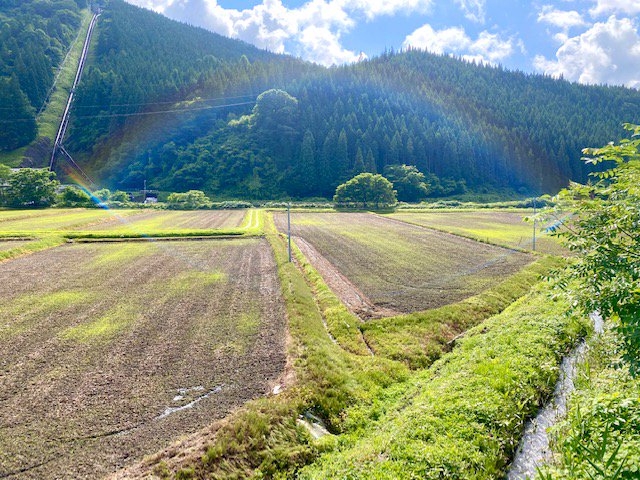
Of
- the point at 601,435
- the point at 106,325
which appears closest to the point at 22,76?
the point at 106,325

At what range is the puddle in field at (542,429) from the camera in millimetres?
7125

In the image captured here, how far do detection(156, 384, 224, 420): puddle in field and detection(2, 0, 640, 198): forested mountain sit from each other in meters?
117

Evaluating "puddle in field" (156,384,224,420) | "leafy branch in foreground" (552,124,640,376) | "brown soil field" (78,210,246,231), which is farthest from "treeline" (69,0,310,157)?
"leafy branch in foreground" (552,124,640,376)

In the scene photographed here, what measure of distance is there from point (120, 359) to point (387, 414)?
9199 mm

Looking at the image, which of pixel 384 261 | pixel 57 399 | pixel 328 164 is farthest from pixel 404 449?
pixel 328 164

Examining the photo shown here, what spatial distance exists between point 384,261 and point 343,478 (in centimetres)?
2105

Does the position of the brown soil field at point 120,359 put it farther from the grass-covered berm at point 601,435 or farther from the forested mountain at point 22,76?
the forested mountain at point 22,76

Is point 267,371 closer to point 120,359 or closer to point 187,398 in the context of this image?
point 187,398

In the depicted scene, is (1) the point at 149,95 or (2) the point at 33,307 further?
(1) the point at 149,95

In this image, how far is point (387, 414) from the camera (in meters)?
9.06

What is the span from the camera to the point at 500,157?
498 feet

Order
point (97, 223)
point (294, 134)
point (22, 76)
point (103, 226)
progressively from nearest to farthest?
point (103, 226)
point (97, 223)
point (294, 134)
point (22, 76)

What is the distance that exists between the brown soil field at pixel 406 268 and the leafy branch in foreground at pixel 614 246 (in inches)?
418

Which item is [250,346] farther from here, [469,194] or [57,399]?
[469,194]
